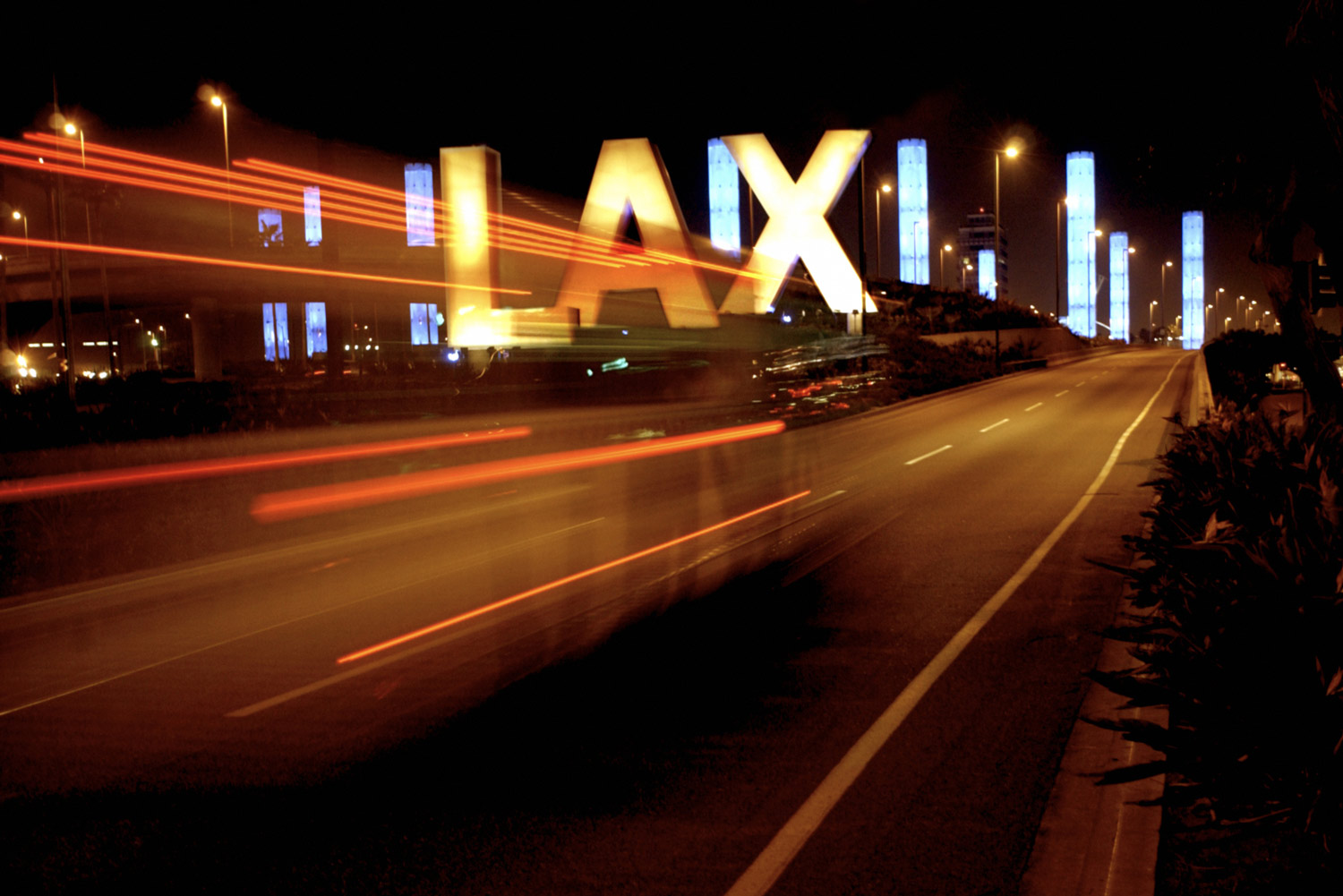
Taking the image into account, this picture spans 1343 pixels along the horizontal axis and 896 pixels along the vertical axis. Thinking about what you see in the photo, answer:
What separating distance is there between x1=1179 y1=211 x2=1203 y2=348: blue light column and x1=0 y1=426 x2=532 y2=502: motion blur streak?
261 feet

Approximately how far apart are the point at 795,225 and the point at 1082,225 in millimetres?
51444

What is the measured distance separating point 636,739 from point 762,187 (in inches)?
1383

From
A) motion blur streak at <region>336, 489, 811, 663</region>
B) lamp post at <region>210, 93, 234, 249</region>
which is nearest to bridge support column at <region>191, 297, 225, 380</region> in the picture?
lamp post at <region>210, 93, 234, 249</region>

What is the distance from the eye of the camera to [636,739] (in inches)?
229

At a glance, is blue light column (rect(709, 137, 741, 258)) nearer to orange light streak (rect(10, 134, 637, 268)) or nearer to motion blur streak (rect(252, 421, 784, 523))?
orange light streak (rect(10, 134, 637, 268))

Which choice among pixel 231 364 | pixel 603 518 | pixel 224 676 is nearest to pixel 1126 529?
pixel 603 518

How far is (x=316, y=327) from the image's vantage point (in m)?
96.5

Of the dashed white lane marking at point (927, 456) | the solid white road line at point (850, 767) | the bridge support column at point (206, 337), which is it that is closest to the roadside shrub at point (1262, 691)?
the solid white road line at point (850, 767)

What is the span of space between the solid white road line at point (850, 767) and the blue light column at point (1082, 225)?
249 ft

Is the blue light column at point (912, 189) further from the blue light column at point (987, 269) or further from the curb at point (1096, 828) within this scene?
the curb at point (1096, 828)

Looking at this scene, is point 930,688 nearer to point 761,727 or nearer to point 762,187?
point 761,727

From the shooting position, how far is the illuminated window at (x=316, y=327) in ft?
297

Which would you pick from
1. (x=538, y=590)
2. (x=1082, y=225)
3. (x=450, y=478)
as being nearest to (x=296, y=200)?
(x=450, y=478)

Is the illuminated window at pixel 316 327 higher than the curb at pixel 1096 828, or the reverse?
the illuminated window at pixel 316 327
